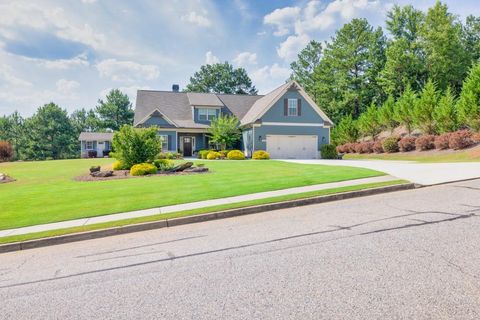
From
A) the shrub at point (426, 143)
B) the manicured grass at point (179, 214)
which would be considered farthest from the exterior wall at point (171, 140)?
the manicured grass at point (179, 214)

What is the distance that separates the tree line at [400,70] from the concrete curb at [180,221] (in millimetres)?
23769

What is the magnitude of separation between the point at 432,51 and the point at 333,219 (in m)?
44.1

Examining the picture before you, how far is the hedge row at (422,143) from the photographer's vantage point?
23.9 metres

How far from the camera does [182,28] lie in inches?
691

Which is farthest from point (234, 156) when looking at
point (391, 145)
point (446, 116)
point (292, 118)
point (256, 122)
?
point (446, 116)

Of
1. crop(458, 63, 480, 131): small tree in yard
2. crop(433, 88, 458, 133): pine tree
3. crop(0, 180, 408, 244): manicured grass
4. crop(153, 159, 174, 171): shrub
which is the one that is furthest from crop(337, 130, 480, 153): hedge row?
crop(153, 159, 174, 171): shrub

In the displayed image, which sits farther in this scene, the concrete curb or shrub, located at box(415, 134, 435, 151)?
shrub, located at box(415, 134, 435, 151)

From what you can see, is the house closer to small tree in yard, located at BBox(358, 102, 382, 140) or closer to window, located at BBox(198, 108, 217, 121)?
window, located at BBox(198, 108, 217, 121)

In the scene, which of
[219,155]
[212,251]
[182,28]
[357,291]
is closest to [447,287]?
[357,291]

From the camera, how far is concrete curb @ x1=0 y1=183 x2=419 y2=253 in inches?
259

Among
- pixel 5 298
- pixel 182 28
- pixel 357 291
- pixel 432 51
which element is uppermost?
pixel 432 51

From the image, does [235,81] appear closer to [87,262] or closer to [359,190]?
[359,190]

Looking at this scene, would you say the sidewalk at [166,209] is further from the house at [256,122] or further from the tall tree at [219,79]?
→ the tall tree at [219,79]

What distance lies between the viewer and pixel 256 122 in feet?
97.0
